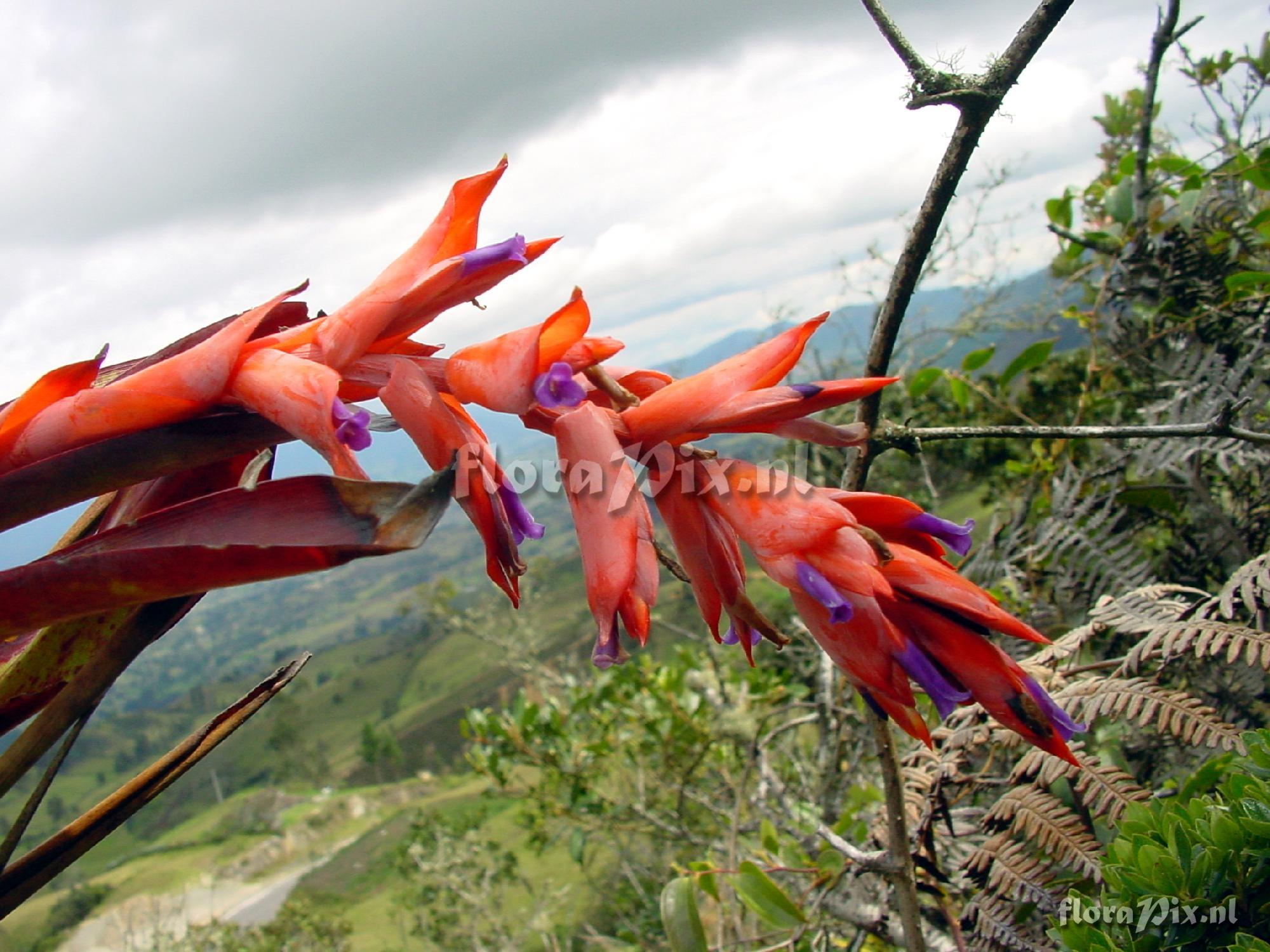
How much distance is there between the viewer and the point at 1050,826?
870 mm

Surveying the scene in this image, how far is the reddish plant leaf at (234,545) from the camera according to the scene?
465 mm

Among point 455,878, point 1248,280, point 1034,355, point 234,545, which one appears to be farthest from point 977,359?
point 455,878

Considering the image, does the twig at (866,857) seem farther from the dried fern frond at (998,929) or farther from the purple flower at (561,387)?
the purple flower at (561,387)

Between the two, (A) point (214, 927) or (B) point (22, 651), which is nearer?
(B) point (22, 651)

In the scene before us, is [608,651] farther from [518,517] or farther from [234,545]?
[234,545]

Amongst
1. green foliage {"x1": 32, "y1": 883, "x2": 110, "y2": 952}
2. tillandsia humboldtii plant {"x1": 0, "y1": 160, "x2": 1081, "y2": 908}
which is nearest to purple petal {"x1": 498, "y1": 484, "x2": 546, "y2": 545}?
tillandsia humboldtii plant {"x1": 0, "y1": 160, "x2": 1081, "y2": 908}

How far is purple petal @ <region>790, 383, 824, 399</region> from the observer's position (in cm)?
57

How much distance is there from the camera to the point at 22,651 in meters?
0.64

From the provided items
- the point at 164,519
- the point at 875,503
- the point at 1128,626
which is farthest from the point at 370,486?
the point at 1128,626

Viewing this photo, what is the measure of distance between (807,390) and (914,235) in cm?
32

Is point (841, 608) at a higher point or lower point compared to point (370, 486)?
lower

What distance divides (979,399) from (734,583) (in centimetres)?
303

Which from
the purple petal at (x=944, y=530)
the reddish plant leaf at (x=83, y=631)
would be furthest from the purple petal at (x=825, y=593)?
the reddish plant leaf at (x=83, y=631)

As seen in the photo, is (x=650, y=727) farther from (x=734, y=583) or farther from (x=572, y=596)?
(x=572, y=596)
